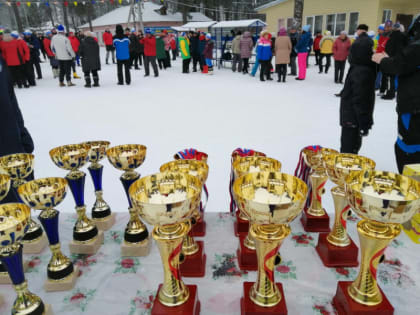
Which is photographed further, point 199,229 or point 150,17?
point 150,17

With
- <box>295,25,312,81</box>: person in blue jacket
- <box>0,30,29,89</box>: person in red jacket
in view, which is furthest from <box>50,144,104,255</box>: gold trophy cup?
<box>295,25,312,81</box>: person in blue jacket

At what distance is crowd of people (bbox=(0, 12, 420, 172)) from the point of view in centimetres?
180

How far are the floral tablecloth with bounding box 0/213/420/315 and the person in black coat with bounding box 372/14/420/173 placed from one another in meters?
0.90

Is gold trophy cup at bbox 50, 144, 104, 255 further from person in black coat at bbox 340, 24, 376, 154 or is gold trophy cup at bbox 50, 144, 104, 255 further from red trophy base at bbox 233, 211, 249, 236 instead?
person in black coat at bbox 340, 24, 376, 154

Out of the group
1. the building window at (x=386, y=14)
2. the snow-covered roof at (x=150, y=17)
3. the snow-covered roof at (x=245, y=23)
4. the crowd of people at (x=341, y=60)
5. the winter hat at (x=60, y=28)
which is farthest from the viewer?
the snow-covered roof at (x=150, y=17)

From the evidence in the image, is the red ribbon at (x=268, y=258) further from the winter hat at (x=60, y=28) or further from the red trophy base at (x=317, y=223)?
the winter hat at (x=60, y=28)

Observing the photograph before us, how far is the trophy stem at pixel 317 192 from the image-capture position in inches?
47.9

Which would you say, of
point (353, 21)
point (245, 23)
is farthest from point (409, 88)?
point (353, 21)

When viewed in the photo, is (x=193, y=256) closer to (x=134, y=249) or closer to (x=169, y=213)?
(x=134, y=249)

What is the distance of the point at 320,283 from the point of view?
3.14ft

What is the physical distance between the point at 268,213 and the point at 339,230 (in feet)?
1.64

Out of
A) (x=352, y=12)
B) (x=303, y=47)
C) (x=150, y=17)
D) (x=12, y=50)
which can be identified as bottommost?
(x=303, y=47)

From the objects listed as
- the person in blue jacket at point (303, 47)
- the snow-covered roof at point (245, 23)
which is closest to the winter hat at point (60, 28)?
the person in blue jacket at point (303, 47)

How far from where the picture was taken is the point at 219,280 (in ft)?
3.21
